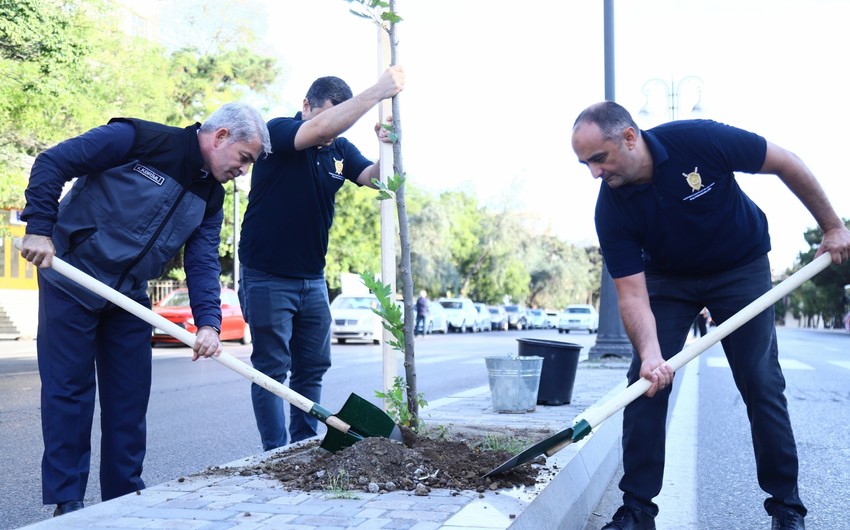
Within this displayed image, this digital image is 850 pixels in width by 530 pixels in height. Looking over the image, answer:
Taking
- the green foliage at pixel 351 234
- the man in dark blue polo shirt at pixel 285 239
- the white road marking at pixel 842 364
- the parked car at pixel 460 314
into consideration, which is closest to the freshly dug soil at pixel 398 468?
the man in dark blue polo shirt at pixel 285 239

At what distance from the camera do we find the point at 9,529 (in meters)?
3.95

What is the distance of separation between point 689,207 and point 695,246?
0.17 metres

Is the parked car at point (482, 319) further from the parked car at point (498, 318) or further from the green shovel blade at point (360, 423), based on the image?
the green shovel blade at point (360, 423)

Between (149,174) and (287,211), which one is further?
(287,211)

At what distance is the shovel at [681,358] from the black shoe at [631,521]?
392 millimetres

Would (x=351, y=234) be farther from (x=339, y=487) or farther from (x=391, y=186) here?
(x=339, y=487)

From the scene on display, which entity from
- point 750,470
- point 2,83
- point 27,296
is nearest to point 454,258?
point 27,296

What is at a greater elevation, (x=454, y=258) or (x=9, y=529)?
(x=454, y=258)

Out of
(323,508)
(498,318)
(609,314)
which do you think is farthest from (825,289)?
(323,508)

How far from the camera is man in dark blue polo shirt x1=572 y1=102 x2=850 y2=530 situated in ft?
12.0

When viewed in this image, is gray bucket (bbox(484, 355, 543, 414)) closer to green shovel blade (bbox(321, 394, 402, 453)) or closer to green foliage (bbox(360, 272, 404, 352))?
green foliage (bbox(360, 272, 404, 352))

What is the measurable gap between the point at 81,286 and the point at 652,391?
239 cm

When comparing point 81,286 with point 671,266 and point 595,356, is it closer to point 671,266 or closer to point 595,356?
point 671,266

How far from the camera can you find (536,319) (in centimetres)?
6022
